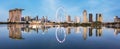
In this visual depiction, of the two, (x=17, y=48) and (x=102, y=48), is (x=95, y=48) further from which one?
(x=17, y=48)

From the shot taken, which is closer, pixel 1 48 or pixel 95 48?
pixel 1 48

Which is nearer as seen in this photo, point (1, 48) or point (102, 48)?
point (1, 48)

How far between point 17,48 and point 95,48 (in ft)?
37.6

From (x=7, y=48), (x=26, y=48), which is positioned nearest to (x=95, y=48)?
(x=26, y=48)

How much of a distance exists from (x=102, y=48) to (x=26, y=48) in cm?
1134

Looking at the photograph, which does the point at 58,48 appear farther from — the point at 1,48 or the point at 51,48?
the point at 1,48

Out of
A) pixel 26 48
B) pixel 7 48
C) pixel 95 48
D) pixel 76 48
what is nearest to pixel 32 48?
pixel 26 48

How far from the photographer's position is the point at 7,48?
36.8 m

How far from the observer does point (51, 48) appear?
37156mm

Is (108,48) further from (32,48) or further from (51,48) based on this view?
(32,48)

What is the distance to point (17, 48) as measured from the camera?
37125mm

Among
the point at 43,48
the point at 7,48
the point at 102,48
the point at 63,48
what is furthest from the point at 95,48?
the point at 7,48

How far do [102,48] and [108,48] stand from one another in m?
0.92

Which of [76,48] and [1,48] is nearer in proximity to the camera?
[1,48]
